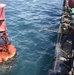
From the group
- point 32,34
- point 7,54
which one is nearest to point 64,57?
point 7,54

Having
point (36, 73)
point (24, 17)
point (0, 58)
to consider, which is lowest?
point (36, 73)

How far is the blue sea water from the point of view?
30.5m

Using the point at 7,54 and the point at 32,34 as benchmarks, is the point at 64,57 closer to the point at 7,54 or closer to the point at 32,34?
the point at 7,54

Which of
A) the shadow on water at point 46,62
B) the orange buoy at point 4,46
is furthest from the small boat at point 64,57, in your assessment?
the orange buoy at point 4,46

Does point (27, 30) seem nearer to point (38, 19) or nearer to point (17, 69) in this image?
point (38, 19)

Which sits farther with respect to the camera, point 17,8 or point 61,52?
point 17,8

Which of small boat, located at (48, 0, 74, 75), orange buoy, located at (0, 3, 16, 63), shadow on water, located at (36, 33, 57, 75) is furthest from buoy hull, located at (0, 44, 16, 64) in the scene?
small boat, located at (48, 0, 74, 75)

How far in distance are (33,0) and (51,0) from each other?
5.27 meters

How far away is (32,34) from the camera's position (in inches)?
1559

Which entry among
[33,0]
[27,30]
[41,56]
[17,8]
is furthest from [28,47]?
[33,0]

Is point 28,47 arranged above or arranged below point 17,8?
below

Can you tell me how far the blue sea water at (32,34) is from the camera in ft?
100

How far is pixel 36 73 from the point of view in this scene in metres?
29.6

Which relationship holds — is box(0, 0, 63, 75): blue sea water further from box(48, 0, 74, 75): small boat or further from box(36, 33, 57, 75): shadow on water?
box(48, 0, 74, 75): small boat
